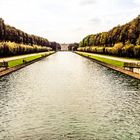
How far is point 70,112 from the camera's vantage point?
14984 mm

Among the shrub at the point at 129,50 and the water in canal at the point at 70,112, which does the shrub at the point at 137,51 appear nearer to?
the shrub at the point at 129,50

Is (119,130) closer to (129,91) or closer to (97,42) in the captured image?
(129,91)

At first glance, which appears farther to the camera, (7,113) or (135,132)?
(7,113)

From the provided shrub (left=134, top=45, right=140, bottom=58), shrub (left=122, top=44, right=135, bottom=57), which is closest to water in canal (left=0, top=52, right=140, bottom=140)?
shrub (left=134, top=45, right=140, bottom=58)

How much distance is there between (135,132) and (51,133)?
2.96 metres

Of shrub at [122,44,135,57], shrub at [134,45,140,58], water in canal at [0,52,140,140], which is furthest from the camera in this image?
shrub at [122,44,135,57]

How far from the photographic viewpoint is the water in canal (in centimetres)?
1170

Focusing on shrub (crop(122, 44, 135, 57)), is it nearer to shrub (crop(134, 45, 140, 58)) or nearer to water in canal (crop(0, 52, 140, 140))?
shrub (crop(134, 45, 140, 58))

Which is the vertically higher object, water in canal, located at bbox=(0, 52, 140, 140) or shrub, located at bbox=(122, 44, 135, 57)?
shrub, located at bbox=(122, 44, 135, 57)

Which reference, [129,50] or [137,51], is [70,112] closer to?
[137,51]

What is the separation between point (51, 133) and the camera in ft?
38.4

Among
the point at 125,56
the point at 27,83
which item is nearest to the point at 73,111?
the point at 27,83

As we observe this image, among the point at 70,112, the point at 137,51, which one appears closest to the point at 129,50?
the point at 137,51

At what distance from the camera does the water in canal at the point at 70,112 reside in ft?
38.4
